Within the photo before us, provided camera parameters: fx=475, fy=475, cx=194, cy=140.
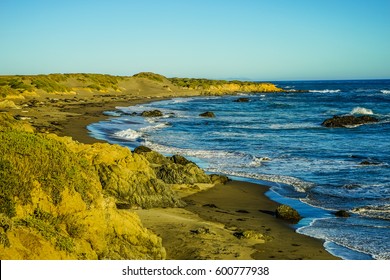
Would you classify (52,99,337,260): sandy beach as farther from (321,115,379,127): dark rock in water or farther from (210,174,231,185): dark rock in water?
(321,115,379,127): dark rock in water

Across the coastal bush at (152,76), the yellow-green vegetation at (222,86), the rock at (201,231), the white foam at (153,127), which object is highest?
the coastal bush at (152,76)

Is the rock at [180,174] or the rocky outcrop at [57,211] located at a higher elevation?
the rocky outcrop at [57,211]

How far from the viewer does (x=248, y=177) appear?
1994 cm

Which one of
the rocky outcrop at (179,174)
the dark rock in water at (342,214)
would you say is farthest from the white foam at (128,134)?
the dark rock in water at (342,214)

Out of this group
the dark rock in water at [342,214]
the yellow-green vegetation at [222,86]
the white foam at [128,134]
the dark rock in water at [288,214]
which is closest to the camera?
the dark rock in water at [288,214]

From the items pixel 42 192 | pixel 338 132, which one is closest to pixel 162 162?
pixel 42 192

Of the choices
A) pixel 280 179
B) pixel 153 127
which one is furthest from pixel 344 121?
pixel 280 179

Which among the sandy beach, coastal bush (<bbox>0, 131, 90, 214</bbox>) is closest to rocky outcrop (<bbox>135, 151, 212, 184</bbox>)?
the sandy beach

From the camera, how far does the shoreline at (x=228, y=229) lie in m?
10.3

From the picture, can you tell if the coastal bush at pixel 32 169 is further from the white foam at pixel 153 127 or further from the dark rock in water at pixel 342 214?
the white foam at pixel 153 127

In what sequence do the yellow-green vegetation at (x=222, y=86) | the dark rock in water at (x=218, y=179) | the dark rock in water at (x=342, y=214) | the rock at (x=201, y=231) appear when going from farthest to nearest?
the yellow-green vegetation at (x=222, y=86)
the dark rock in water at (x=218, y=179)
the dark rock in water at (x=342, y=214)
the rock at (x=201, y=231)

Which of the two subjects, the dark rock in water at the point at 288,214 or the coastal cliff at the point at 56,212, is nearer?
the coastal cliff at the point at 56,212
